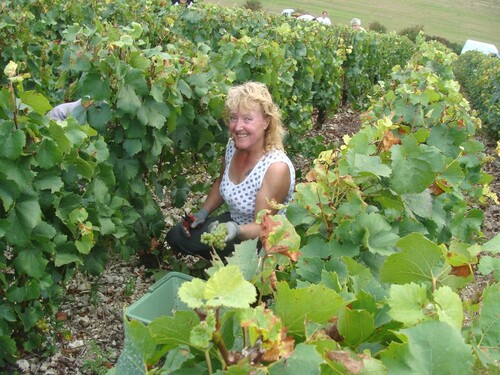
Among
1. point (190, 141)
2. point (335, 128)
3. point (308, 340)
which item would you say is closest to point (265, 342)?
point (308, 340)

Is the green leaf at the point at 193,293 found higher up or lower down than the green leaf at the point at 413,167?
higher up

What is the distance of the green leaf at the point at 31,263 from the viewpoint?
2.63m

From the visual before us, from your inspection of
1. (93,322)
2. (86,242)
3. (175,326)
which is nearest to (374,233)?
(175,326)

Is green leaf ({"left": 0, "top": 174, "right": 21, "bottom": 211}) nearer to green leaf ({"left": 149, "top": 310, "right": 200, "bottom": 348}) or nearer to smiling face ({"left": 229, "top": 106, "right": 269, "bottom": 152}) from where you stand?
smiling face ({"left": 229, "top": 106, "right": 269, "bottom": 152})

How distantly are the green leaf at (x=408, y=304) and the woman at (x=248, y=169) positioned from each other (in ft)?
7.17

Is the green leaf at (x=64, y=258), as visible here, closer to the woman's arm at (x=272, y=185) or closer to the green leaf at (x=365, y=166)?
the woman's arm at (x=272, y=185)

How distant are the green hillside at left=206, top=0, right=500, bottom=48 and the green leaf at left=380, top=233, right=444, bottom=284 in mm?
54008

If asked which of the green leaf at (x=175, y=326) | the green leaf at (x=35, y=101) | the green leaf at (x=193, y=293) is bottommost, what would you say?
the green leaf at (x=35, y=101)

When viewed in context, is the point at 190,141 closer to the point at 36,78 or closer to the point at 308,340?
the point at 36,78

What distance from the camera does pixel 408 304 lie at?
1.08 metres

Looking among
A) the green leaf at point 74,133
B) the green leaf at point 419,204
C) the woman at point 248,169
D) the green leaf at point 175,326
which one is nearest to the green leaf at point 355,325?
the green leaf at point 175,326

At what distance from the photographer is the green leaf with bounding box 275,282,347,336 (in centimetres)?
101

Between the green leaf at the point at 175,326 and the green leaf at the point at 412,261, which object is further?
the green leaf at the point at 412,261

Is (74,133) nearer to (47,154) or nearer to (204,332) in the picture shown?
(47,154)
